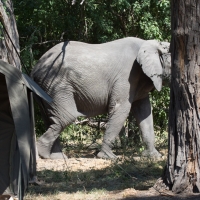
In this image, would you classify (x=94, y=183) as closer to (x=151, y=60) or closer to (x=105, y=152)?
(x=105, y=152)

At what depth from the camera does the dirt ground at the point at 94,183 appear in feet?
21.7

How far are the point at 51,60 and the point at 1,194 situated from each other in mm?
3997

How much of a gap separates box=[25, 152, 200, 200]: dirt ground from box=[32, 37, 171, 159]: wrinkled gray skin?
1.25 meters

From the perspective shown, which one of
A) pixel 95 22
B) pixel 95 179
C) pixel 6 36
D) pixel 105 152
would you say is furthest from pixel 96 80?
pixel 95 22

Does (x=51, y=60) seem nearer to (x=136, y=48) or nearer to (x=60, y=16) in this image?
(x=136, y=48)

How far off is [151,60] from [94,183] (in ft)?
12.0

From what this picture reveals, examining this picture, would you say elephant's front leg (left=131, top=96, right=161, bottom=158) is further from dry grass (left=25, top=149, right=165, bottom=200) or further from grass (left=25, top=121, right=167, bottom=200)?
dry grass (left=25, top=149, right=165, bottom=200)

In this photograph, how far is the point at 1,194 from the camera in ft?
23.4

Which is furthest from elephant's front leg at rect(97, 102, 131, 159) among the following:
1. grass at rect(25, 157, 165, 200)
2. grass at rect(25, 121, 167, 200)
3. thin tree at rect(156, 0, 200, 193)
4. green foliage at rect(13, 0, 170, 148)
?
thin tree at rect(156, 0, 200, 193)

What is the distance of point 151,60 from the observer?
10672mm

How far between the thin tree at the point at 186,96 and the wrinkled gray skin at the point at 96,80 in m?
3.93

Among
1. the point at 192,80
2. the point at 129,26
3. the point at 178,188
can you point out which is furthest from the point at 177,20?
the point at 129,26

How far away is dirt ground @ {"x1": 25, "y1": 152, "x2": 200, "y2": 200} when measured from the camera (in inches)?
261

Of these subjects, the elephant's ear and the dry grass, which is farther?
the elephant's ear
